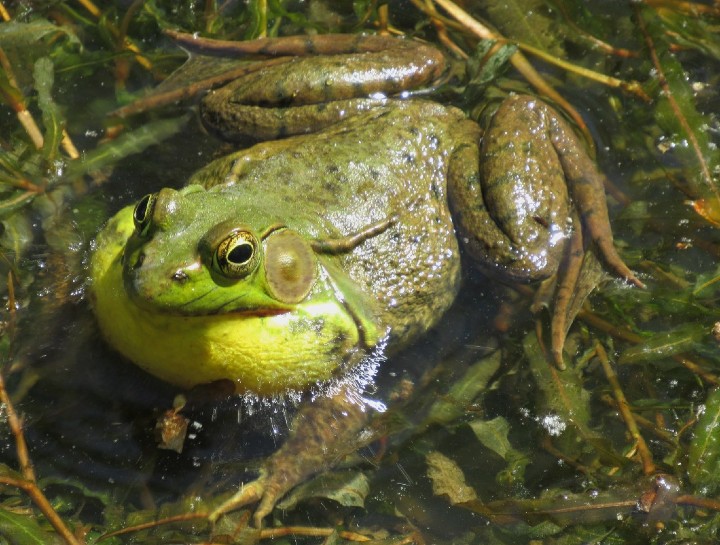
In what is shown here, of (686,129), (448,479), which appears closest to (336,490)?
(448,479)

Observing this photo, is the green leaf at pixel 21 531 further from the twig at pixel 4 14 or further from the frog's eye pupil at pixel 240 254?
the twig at pixel 4 14

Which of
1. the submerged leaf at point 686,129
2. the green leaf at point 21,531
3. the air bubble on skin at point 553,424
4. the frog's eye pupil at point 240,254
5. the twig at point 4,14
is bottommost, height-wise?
the green leaf at point 21,531

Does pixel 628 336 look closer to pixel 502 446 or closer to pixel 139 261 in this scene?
pixel 502 446

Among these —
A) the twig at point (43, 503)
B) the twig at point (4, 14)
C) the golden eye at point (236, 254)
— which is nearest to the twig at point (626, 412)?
the golden eye at point (236, 254)

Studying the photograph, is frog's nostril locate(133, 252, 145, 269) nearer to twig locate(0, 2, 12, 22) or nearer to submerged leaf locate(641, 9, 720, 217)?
twig locate(0, 2, 12, 22)

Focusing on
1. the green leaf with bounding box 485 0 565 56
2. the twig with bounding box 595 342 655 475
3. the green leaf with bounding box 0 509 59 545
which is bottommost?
the green leaf with bounding box 0 509 59 545

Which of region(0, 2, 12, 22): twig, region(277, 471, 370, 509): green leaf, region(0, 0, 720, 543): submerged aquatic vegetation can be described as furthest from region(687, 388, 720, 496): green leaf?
region(0, 2, 12, 22): twig
